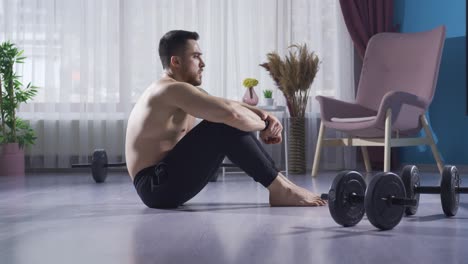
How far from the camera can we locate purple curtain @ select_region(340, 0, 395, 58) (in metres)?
5.30

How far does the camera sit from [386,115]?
427cm

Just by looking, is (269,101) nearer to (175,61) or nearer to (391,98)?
(391,98)

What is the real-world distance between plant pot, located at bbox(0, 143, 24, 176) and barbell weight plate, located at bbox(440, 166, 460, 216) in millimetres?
3679

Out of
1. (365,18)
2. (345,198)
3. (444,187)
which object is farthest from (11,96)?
(444,187)

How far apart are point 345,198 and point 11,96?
368 cm

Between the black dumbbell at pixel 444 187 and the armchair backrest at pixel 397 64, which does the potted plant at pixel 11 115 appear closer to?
the armchair backrest at pixel 397 64

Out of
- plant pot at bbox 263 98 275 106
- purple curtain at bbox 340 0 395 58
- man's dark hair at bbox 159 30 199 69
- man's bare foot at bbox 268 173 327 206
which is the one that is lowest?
man's bare foot at bbox 268 173 327 206

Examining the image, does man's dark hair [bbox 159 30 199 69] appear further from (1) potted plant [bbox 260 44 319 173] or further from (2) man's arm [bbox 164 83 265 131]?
(1) potted plant [bbox 260 44 319 173]

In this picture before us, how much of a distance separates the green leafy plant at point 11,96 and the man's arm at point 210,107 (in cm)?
285

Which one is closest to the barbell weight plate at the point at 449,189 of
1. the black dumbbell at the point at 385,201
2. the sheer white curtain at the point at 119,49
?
the black dumbbell at the point at 385,201

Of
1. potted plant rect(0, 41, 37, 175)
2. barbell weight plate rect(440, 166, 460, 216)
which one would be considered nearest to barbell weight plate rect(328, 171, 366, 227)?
Answer: barbell weight plate rect(440, 166, 460, 216)

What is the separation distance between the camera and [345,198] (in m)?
2.23

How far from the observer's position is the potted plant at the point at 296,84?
496 cm

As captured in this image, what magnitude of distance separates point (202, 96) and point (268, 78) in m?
2.85
